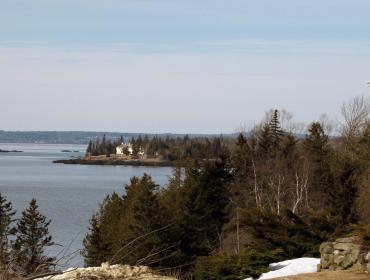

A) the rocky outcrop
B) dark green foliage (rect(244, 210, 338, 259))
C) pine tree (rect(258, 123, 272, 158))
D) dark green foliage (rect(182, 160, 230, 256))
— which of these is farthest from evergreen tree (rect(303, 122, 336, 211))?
the rocky outcrop

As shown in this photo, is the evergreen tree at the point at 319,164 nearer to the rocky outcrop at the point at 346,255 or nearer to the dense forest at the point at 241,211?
the dense forest at the point at 241,211

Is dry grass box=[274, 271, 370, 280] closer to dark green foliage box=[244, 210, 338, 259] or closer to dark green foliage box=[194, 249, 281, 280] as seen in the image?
dark green foliage box=[194, 249, 281, 280]

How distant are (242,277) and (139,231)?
18.2 metres

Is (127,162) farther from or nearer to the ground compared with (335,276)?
nearer to the ground

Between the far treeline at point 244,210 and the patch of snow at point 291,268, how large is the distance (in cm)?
31

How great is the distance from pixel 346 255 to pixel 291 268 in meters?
1.64

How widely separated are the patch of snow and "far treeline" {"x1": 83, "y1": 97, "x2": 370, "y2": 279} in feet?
1.02

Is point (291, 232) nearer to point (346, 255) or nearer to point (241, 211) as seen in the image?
point (241, 211)

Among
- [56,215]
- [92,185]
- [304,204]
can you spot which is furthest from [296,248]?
[92,185]

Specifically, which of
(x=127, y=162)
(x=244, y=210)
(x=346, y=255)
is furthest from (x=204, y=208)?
(x=127, y=162)

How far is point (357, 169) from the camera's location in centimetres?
4025

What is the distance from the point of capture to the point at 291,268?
14.3 meters

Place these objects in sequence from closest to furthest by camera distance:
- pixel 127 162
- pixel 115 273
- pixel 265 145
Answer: pixel 115 273 → pixel 265 145 → pixel 127 162

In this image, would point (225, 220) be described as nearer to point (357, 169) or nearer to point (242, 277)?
point (357, 169)
